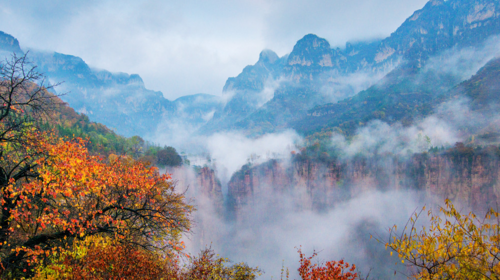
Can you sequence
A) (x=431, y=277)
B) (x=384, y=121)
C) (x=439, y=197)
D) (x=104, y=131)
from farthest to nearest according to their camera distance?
Answer: (x=384, y=121)
(x=104, y=131)
(x=439, y=197)
(x=431, y=277)

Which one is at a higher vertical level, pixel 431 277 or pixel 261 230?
pixel 431 277

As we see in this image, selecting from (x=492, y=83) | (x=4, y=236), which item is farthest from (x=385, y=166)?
(x=4, y=236)

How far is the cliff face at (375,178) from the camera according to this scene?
273ft

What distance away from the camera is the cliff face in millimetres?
83188

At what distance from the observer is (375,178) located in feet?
383

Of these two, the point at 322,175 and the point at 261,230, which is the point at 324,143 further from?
the point at 261,230

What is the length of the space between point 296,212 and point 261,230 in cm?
2190

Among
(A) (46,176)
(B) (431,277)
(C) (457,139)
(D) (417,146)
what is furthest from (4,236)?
(C) (457,139)

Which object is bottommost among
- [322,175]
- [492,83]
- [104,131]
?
[322,175]

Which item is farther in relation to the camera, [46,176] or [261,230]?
[261,230]

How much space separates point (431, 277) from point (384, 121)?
615 ft

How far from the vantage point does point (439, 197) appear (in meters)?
94.9

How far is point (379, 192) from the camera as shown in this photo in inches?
4518

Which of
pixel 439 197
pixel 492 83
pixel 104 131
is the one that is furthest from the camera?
pixel 492 83
